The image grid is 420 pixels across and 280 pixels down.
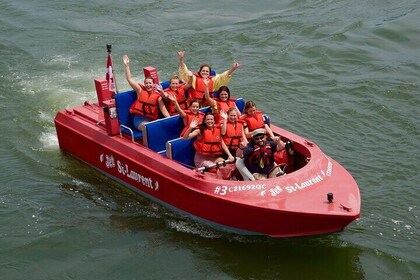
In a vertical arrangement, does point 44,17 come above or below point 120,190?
above

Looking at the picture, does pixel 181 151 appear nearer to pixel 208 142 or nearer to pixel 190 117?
pixel 208 142

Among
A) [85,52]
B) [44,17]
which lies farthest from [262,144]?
[44,17]

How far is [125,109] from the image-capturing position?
35.7 ft

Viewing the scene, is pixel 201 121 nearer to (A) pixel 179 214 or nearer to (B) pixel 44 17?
(A) pixel 179 214

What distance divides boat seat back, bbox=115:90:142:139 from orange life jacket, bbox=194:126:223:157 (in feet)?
4.20

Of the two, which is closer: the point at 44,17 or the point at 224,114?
the point at 224,114

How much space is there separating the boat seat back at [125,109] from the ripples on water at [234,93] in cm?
97

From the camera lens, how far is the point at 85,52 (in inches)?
659

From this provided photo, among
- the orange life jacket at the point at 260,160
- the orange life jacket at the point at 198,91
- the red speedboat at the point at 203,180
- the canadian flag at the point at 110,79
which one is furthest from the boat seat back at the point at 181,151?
the canadian flag at the point at 110,79

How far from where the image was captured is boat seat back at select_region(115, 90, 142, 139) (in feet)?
35.3

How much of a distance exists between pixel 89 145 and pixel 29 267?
253 cm

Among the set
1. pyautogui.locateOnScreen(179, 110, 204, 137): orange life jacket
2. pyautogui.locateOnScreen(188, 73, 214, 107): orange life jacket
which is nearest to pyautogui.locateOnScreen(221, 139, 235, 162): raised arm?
pyautogui.locateOnScreen(179, 110, 204, 137): orange life jacket

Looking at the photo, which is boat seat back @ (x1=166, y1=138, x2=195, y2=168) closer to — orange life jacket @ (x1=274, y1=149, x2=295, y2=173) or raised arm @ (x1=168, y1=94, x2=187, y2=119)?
raised arm @ (x1=168, y1=94, x2=187, y2=119)

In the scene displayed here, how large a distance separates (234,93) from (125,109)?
4.14 m
